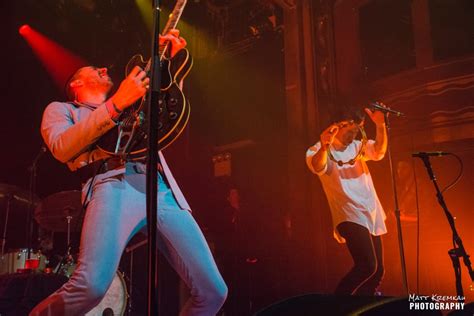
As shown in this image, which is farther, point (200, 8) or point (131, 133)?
point (200, 8)

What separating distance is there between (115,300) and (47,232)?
72.0 inches

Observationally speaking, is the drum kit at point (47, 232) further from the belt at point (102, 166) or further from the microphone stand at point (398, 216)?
the microphone stand at point (398, 216)

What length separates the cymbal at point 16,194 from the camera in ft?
16.4

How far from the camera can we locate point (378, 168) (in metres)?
6.14

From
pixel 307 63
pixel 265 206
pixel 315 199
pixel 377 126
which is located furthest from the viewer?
pixel 265 206

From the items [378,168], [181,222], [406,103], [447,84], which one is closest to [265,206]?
[378,168]

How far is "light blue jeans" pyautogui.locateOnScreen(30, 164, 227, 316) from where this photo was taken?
2111mm

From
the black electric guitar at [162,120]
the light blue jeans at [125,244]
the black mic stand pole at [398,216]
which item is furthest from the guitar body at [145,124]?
the black mic stand pole at [398,216]

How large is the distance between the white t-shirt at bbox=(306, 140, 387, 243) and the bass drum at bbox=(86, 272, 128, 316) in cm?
242

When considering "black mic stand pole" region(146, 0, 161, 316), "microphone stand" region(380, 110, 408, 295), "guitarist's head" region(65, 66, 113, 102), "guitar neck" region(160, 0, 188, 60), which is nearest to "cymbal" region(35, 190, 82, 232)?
"guitarist's head" region(65, 66, 113, 102)

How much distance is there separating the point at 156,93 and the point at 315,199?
15.7ft

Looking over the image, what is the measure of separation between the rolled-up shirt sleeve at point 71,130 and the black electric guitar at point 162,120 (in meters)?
0.14

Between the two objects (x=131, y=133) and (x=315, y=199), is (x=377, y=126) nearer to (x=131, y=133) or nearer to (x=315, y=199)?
(x=315, y=199)

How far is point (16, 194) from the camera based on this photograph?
512cm
